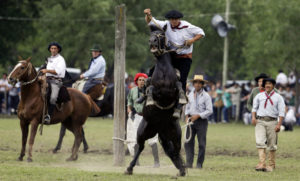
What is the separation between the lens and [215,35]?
1722 inches

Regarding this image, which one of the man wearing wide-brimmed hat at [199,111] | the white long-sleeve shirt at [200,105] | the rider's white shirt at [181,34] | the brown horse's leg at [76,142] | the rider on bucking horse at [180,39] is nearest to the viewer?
the rider on bucking horse at [180,39]

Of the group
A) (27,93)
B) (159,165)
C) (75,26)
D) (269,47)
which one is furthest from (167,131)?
(75,26)

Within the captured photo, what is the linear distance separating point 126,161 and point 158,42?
17.1 ft

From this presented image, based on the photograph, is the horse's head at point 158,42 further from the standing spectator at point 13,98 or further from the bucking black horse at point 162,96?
the standing spectator at point 13,98

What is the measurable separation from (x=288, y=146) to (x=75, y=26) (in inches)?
920

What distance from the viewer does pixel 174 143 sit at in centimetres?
1232

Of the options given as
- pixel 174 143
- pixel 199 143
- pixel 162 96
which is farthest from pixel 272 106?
pixel 162 96

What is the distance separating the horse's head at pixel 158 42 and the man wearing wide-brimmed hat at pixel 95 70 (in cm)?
731

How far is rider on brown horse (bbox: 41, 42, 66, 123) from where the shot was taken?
1567 cm

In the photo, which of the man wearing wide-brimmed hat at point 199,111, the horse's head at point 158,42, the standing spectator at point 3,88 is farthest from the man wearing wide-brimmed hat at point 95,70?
the standing spectator at point 3,88

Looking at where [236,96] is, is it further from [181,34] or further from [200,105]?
[181,34]

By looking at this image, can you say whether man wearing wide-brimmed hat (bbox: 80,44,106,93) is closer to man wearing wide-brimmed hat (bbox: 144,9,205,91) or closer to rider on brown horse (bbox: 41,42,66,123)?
rider on brown horse (bbox: 41,42,66,123)

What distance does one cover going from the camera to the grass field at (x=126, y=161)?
11945mm

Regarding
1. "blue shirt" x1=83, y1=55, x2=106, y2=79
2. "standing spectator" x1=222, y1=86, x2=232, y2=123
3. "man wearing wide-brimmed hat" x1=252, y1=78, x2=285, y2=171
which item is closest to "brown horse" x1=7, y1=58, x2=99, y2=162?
"blue shirt" x1=83, y1=55, x2=106, y2=79
